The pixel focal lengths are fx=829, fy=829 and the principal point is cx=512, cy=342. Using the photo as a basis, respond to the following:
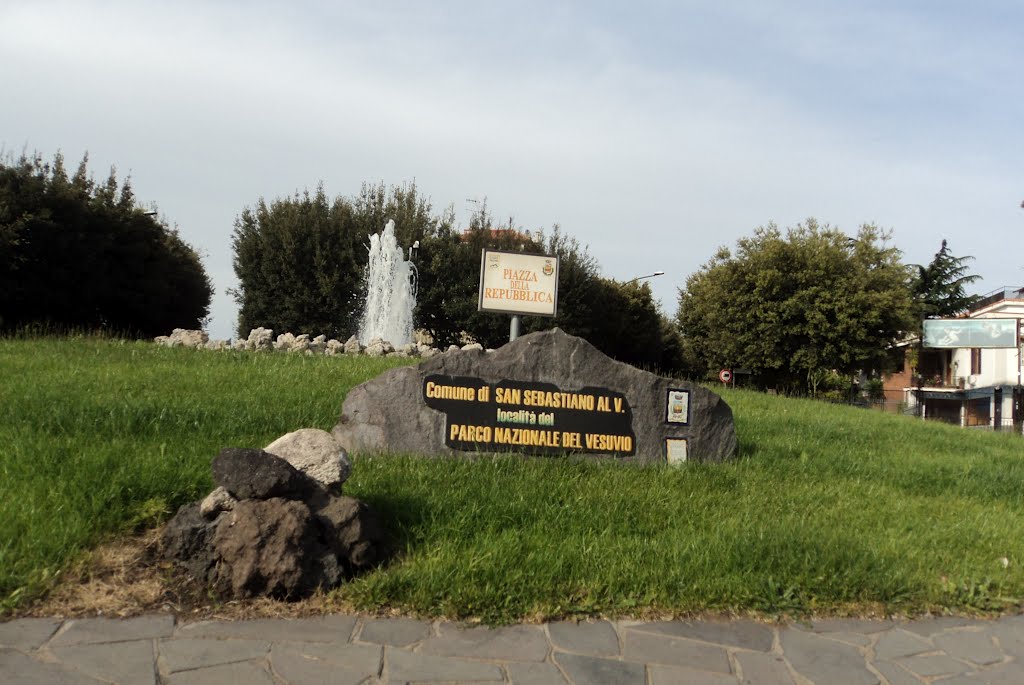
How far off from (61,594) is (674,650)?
3.03 metres

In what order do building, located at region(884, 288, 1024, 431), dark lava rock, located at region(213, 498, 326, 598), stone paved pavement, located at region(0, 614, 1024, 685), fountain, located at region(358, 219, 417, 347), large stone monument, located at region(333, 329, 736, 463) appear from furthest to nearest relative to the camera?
building, located at region(884, 288, 1024, 431)
fountain, located at region(358, 219, 417, 347)
large stone monument, located at region(333, 329, 736, 463)
dark lava rock, located at region(213, 498, 326, 598)
stone paved pavement, located at region(0, 614, 1024, 685)

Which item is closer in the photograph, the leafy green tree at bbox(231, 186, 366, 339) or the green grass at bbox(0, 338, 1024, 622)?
the green grass at bbox(0, 338, 1024, 622)

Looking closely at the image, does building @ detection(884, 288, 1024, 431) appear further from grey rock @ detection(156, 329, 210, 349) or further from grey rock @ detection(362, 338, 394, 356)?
grey rock @ detection(156, 329, 210, 349)

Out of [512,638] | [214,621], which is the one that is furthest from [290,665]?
[512,638]

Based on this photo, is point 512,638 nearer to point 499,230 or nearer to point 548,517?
point 548,517

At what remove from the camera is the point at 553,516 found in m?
5.40

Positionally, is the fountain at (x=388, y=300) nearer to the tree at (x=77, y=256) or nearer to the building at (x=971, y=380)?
the tree at (x=77, y=256)

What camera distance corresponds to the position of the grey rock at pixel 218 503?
177 inches

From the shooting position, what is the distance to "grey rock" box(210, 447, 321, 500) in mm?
4418

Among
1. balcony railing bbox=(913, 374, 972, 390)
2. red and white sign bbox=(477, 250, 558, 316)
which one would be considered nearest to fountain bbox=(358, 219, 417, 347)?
red and white sign bbox=(477, 250, 558, 316)

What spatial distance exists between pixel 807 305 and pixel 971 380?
23.5m

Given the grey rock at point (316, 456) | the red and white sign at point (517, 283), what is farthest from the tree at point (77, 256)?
the grey rock at point (316, 456)

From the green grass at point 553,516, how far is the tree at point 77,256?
12.6 meters

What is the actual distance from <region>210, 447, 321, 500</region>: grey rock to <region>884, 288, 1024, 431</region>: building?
43.0m
